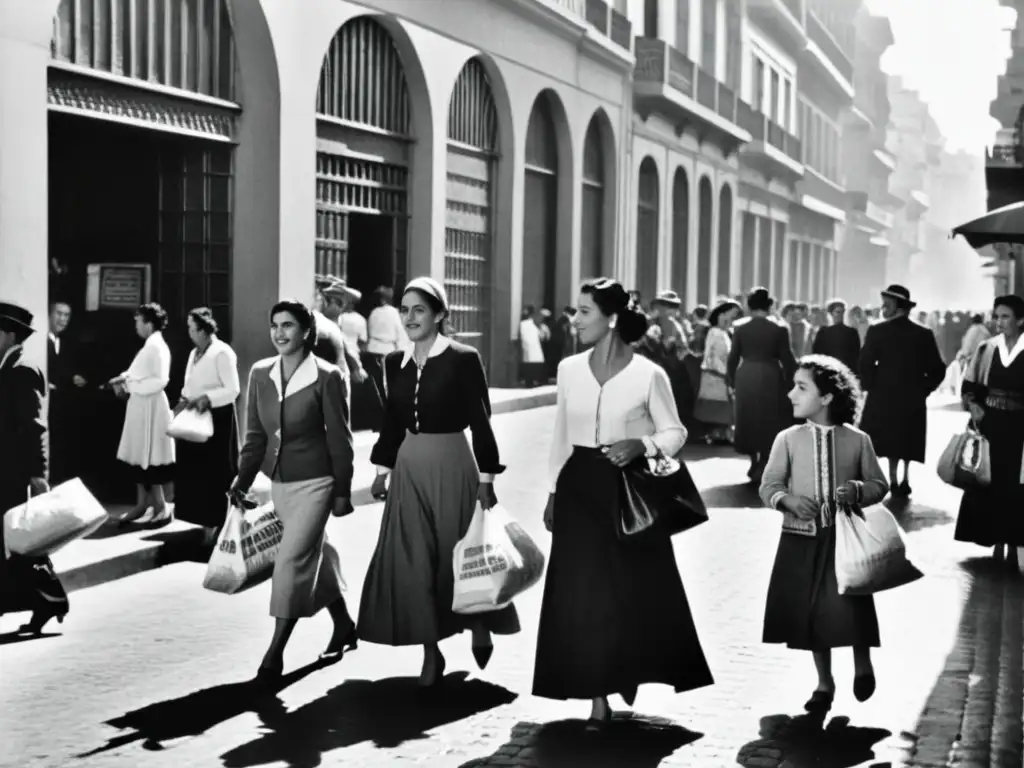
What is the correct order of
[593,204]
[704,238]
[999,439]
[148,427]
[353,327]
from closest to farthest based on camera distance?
[999,439] → [148,427] → [353,327] → [593,204] → [704,238]

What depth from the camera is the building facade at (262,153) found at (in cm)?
1252

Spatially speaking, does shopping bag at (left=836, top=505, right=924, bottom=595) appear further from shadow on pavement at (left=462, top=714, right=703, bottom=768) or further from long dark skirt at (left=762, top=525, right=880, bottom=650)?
shadow on pavement at (left=462, top=714, right=703, bottom=768)

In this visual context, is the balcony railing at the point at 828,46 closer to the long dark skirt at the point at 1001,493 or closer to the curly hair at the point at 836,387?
the long dark skirt at the point at 1001,493

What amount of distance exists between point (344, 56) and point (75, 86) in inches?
226

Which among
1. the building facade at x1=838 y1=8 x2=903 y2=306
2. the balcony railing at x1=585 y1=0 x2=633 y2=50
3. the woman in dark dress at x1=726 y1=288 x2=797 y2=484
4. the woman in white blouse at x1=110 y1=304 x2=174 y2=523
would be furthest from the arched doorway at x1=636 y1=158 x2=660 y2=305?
the building facade at x1=838 y1=8 x2=903 y2=306

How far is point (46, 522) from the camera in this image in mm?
7387

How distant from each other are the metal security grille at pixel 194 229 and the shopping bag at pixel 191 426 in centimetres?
516

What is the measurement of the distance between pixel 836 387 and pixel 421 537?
5.67 feet

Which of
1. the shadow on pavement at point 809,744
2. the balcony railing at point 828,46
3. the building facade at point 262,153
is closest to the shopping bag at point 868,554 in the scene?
the shadow on pavement at point 809,744

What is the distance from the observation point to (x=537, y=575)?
6.61 meters

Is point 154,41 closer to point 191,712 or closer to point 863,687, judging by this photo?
point 191,712

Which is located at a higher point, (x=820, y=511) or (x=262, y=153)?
(x=262, y=153)

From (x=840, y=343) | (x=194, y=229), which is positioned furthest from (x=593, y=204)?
(x=194, y=229)

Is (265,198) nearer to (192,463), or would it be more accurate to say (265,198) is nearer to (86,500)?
(192,463)
